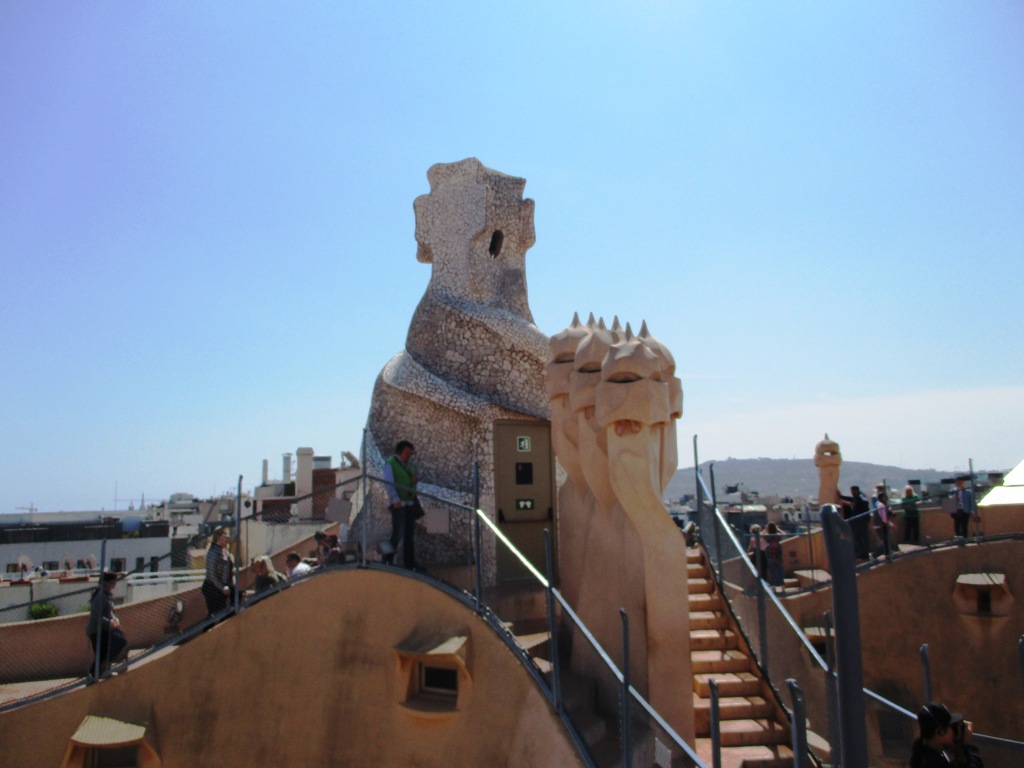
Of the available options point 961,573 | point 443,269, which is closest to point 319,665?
point 443,269

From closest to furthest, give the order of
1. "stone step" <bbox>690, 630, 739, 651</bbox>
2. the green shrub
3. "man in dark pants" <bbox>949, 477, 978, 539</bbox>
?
1. "stone step" <bbox>690, 630, 739, 651</bbox>
2. "man in dark pants" <bbox>949, 477, 978, 539</bbox>
3. the green shrub

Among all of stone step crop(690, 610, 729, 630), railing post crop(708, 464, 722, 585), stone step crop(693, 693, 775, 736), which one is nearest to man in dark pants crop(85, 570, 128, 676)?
stone step crop(693, 693, 775, 736)

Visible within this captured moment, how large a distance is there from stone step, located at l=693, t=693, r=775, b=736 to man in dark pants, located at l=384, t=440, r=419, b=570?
9.16ft

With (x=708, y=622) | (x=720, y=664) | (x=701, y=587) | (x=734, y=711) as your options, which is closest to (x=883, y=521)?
(x=701, y=587)

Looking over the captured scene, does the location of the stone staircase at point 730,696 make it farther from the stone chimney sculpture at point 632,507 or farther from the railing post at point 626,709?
the railing post at point 626,709

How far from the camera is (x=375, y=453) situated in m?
9.85

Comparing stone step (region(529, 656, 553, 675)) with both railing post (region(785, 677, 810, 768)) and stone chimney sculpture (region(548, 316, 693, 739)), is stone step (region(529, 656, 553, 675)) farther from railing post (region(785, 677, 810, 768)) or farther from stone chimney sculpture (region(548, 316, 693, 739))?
railing post (region(785, 677, 810, 768))

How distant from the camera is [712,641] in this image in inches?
289

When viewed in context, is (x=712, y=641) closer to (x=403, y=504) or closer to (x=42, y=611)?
(x=403, y=504)

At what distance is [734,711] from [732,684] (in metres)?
0.27

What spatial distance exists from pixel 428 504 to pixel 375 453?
4.33 ft

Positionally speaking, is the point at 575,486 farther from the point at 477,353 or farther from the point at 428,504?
the point at 477,353

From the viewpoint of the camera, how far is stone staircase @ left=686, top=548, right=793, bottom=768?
612 cm

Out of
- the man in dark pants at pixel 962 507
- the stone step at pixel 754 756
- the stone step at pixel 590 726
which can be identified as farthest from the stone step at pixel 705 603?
the man in dark pants at pixel 962 507
